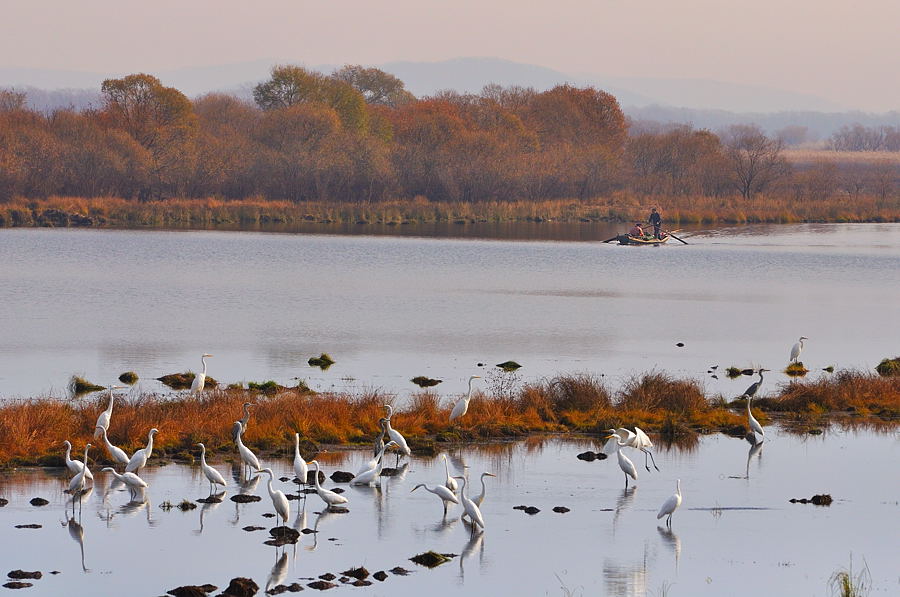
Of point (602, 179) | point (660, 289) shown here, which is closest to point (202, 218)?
point (602, 179)

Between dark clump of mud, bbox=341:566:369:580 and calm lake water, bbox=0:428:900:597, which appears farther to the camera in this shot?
calm lake water, bbox=0:428:900:597

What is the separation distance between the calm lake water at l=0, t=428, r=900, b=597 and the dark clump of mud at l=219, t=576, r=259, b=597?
0.29 m

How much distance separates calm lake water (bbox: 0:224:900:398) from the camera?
28.2m

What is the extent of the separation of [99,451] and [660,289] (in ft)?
109

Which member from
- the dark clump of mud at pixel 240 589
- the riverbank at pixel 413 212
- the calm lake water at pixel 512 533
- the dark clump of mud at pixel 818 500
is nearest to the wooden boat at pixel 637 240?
the riverbank at pixel 413 212

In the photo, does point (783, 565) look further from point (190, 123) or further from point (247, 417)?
point (190, 123)

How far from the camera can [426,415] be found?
68.2ft

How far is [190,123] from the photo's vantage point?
8994 cm

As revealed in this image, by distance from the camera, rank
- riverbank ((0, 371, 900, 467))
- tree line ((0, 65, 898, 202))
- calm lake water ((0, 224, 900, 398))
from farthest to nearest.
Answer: tree line ((0, 65, 898, 202)), calm lake water ((0, 224, 900, 398)), riverbank ((0, 371, 900, 467))

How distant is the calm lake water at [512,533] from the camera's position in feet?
43.8

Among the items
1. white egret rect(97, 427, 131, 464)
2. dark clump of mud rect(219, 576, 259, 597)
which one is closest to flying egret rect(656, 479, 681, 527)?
dark clump of mud rect(219, 576, 259, 597)

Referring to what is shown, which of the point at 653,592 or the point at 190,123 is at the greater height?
the point at 190,123

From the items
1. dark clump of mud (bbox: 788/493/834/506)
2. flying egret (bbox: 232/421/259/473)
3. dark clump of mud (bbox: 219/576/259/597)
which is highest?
flying egret (bbox: 232/421/259/473)

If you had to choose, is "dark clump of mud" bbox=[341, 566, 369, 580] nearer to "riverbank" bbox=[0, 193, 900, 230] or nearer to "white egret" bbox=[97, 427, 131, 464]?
"white egret" bbox=[97, 427, 131, 464]
